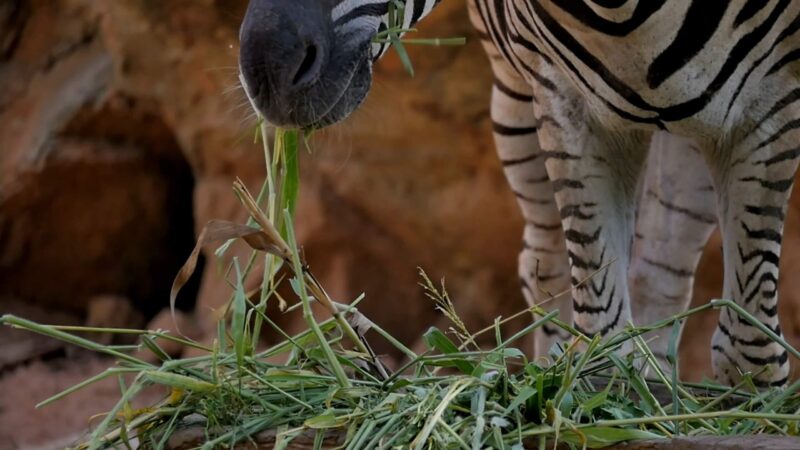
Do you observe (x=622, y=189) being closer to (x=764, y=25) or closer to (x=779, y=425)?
(x=764, y=25)

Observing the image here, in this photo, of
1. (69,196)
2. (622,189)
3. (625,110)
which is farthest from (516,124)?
(69,196)

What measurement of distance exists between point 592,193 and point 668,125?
1.26 ft

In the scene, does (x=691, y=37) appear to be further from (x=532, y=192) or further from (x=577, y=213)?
(x=532, y=192)

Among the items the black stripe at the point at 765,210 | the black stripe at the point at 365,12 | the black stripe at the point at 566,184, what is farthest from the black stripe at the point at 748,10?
the black stripe at the point at 365,12

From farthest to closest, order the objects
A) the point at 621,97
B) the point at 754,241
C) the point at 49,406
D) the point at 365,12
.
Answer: the point at 49,406
the point at 754,241
the point at 621,97
the point at 365,12

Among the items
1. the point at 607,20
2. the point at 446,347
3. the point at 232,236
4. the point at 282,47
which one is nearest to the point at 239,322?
the point at 232,236

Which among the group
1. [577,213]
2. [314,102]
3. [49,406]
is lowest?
[49,406]

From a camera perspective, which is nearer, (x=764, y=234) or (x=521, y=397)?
(x=521, y=397)

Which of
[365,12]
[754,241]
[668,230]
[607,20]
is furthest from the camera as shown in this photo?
[668,230]

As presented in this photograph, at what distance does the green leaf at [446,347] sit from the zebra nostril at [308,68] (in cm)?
55

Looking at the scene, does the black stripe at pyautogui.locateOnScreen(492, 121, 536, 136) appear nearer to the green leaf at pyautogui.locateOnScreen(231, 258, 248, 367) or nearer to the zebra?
the zebra

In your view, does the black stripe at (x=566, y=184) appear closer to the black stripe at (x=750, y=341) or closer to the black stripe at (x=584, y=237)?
the black stripe at (x=584, y=237)

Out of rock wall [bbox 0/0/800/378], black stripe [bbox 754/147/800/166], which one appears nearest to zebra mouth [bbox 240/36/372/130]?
black stripe [bbox 754/147/800/166]

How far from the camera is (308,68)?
2408 millimetres
